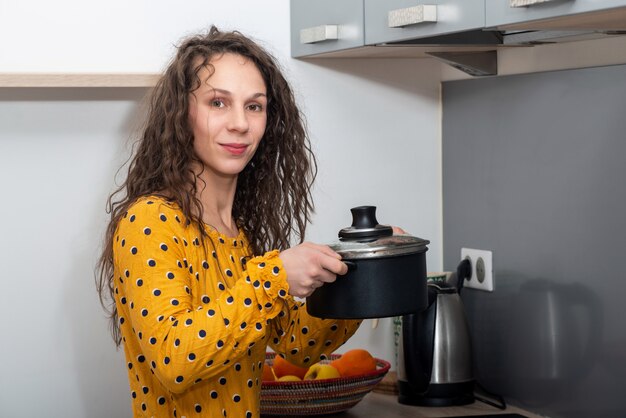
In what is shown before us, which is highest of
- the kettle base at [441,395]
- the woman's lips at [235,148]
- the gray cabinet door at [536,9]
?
the gray cabinet door at [536,9]

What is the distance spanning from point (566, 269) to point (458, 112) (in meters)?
0.52

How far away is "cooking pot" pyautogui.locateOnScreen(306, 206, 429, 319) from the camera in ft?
4.38

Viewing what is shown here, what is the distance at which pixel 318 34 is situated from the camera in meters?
2.03

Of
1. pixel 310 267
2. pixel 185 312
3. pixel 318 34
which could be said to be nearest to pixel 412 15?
pixel 318 34

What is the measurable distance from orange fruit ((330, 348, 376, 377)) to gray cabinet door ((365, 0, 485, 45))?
24.5 inches

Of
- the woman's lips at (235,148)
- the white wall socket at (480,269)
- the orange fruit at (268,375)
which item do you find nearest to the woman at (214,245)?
the woman's lips at (235,148)

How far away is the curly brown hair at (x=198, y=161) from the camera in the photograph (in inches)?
59.2

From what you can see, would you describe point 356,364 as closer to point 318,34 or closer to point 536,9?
point 318,34

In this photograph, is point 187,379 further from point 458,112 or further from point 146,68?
point 458,112

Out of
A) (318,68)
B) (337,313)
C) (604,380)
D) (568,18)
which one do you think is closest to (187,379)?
(337,313)

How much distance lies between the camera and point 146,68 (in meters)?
2.12

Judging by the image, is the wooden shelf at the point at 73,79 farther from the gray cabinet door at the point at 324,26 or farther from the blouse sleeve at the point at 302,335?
the blouse sleeve at the point at 302,335

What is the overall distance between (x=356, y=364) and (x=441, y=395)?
19cm

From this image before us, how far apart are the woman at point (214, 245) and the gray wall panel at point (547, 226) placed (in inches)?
19.9
